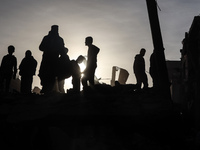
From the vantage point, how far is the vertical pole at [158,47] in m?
9.08

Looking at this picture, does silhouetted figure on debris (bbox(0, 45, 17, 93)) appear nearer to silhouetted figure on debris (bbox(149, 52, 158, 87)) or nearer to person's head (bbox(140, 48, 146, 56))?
person's head (bbox(140, 48, 146, 56))

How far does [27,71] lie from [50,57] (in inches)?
53.1

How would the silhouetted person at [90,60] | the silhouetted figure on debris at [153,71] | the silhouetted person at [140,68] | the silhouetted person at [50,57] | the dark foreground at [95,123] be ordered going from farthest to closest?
the silhouetted person at [140,68], the silhouetted figure on debris at [153,71], the silhouetted person at [50,57], the silhouetted person at [90,60], the dark foreground at [95,123]

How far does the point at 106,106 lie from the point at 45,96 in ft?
5.31

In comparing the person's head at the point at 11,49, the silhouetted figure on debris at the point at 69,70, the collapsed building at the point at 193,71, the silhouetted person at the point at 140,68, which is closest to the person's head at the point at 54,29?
the silhouetted figure on debris at the point at 69,70

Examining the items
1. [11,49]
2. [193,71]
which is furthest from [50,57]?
[193,71]

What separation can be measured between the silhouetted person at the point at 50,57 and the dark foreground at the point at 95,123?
1123 millimetres

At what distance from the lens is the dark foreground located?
7.57 meters

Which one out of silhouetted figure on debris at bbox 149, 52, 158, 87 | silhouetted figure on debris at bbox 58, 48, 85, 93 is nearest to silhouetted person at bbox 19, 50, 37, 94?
silhouetted figure on debris at bbox 58, 48, 85, 93

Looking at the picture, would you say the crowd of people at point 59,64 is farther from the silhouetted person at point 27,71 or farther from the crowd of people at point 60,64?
the silhouetted person at point 27,71

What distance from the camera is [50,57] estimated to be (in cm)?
972

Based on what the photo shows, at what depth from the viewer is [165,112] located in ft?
25.2

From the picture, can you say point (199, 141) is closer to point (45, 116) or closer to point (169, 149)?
point (169, 149)

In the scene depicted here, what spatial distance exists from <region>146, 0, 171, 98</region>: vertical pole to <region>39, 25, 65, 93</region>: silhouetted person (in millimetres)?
2596
